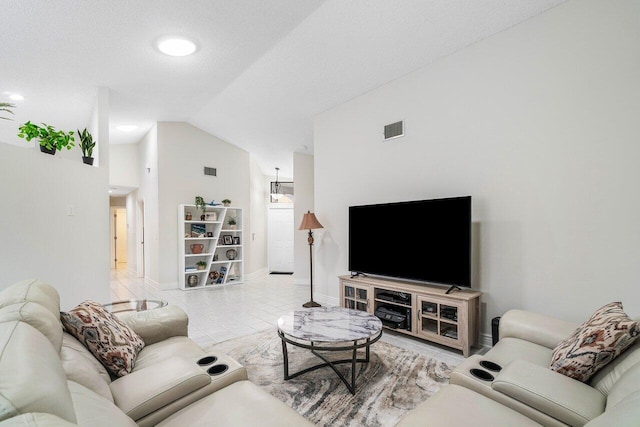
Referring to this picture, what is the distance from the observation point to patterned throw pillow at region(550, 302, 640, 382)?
1.47 meters

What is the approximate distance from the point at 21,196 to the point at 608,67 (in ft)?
17.1

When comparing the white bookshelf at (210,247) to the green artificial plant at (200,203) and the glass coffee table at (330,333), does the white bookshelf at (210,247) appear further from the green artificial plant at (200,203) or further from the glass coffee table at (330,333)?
the glass coffee table at (330,333)

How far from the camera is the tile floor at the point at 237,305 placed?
3.40 meters

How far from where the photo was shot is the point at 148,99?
4.99 m

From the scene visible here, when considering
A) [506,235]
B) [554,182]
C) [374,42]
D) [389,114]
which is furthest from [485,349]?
[374,42]

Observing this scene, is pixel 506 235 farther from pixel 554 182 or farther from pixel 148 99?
pixel 148 99

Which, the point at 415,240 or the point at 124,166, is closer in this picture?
the point at 415,240

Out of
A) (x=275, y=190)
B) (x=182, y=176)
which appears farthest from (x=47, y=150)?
(x=275, y=190)

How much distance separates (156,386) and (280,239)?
23.5 feet

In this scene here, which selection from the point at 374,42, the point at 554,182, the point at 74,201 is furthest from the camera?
the point at 74,201

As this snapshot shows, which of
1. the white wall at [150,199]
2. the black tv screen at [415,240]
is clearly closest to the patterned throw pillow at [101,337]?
the black tv screen at [415,240]

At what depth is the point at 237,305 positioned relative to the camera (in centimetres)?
495

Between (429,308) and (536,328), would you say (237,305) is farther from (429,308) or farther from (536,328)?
(536,328)

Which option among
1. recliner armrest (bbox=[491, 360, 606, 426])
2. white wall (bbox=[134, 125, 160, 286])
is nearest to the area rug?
recliner armrest (bbox=[491, 360, 606, 426])
